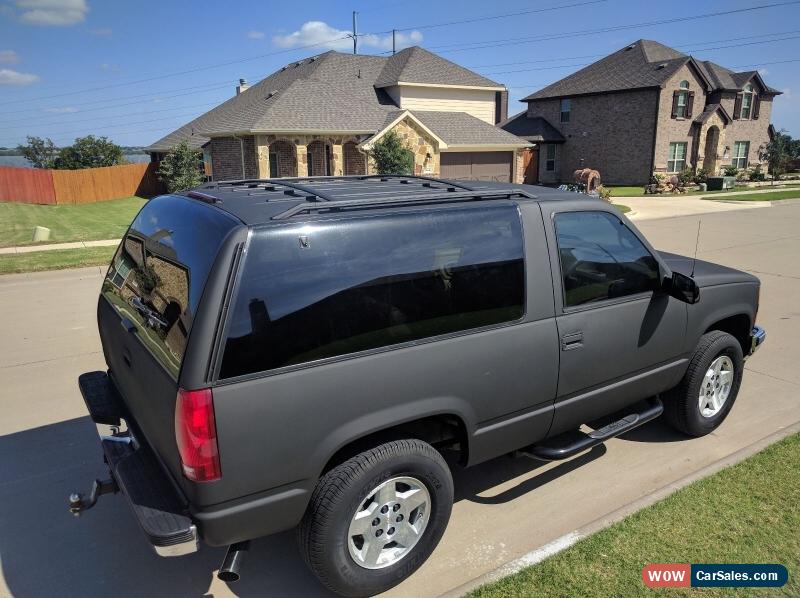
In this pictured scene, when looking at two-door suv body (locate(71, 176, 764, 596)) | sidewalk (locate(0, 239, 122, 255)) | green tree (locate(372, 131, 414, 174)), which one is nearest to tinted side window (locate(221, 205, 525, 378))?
two-door suv body (locate(71, 176, 764, 596))

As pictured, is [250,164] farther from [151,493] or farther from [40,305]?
[151,493]

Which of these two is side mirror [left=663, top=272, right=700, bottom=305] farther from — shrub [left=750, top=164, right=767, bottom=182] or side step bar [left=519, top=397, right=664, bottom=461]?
shrub [left=750, top=164, right=767, bottom=182]

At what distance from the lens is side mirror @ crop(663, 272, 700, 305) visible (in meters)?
3.76

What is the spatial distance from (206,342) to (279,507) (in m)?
0.81

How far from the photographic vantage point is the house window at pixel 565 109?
37.9 metres

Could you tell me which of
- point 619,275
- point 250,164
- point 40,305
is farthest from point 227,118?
point 619,275

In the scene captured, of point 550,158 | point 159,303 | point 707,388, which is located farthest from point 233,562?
point 550,158

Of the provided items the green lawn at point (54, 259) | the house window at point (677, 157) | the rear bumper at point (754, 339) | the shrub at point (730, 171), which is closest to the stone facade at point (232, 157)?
the green lawn at point (54, 259)

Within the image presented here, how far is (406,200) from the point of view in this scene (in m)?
3.10

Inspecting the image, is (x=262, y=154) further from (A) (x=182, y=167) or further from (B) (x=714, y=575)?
(B) (x=714, y=575)

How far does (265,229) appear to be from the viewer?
258 centimetres

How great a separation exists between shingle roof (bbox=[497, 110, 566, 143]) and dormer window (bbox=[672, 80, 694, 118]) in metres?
6.67

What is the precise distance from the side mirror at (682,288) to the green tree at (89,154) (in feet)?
183

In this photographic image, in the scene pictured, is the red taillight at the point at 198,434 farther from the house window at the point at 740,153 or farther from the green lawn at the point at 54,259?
the house window at the point at 740,153
